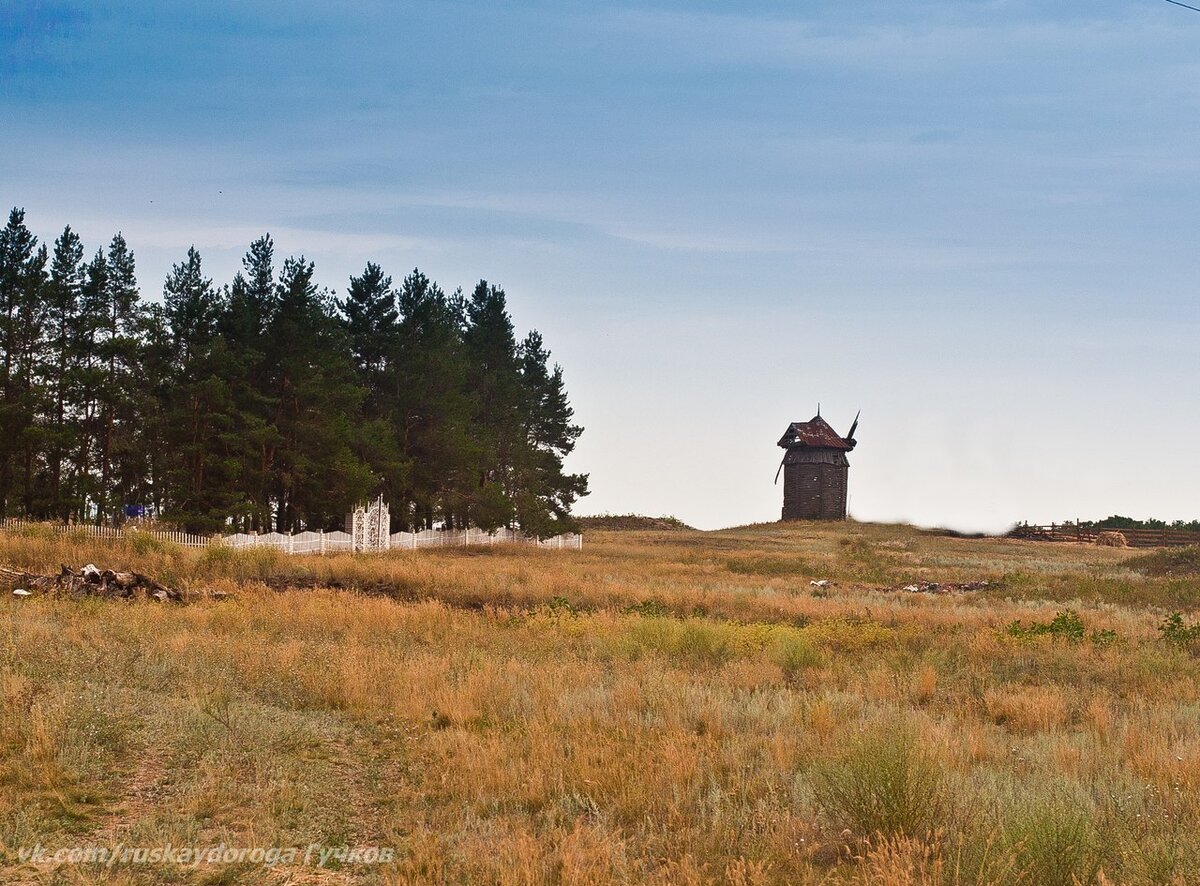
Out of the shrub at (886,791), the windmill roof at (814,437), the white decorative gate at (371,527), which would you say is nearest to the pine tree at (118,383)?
the white decorative gate at (371,527)

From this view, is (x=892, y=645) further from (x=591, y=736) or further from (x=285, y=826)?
(x=285, y=826)

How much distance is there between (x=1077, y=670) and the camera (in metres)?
15.4

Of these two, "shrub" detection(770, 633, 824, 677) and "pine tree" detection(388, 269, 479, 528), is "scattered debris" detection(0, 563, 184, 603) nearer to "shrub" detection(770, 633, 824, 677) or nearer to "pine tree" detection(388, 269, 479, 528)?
"shrub" detection(770, 633, 824, 677)

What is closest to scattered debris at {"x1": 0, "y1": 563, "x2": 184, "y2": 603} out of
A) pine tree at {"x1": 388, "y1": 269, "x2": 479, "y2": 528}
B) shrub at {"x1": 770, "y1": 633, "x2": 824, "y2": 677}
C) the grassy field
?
the grassy field

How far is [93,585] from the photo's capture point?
65.9 ft

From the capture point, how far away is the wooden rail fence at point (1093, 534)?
7975 centimetres

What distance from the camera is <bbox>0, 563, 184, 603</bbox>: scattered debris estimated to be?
19672mm

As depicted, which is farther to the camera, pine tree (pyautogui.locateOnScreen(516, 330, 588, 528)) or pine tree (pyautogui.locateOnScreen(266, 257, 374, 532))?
pine tree (pyautogui.locateOnScreen(516, 330, 588, 528))

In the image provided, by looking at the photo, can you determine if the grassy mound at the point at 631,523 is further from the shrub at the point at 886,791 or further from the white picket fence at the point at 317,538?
the shrub at the point at 886,791

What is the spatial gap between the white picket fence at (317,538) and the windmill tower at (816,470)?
106 feet

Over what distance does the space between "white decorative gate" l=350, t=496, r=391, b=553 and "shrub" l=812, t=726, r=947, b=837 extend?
35.7m

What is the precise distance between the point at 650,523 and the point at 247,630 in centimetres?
8741

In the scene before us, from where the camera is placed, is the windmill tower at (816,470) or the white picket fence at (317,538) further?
the windmill tower at (816,470)

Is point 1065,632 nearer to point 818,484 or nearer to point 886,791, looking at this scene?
point 886,791
